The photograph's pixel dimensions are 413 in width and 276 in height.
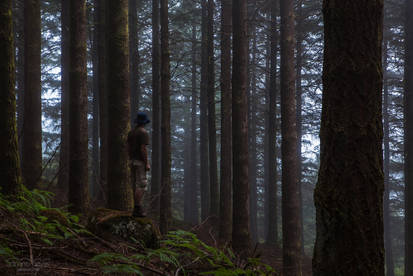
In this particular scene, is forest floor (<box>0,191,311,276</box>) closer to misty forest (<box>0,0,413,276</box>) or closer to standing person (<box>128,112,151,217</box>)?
misty forest (<box>0,0,413,276</box>)

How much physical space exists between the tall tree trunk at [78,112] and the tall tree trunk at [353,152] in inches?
266

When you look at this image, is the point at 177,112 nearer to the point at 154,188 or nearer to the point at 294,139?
the point at 154,188

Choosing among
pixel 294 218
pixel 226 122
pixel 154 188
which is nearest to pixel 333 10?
pixel 294 218

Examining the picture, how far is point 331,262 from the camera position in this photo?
344 centimetres

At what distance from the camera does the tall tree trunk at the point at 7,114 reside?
6.11 m

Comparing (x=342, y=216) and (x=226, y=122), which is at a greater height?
(x=226, y=122)

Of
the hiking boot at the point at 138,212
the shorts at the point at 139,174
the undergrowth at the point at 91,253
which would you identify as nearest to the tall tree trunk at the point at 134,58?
the shorts at the point at 139,174

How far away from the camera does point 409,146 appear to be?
12672mm

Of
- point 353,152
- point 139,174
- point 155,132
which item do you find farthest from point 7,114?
point 155,132

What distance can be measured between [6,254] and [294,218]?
917 cm

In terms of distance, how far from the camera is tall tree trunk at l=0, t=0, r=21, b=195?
20.1 feet

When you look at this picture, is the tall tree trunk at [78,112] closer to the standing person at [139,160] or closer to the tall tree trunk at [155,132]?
the standing person at [139,160]

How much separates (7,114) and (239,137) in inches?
285

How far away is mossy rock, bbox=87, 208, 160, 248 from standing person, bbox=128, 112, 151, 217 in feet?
0.81
